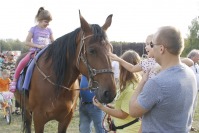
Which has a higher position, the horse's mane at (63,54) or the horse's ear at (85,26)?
the horse's ear at (85,26)

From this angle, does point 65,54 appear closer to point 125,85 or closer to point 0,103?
point 125,85

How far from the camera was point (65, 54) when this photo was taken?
3775 millimetres

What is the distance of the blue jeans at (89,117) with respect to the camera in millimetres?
4230

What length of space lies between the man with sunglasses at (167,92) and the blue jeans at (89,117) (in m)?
2.34

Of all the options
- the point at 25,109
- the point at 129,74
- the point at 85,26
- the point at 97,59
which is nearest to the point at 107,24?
the point at 85,26

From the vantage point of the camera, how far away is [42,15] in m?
4.61

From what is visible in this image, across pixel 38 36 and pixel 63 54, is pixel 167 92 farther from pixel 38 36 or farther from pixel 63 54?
pixel 38 36

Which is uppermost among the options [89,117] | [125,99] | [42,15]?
[42,15]

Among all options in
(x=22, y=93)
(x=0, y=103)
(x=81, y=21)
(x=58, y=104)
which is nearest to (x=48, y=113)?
(x=58, y=104)

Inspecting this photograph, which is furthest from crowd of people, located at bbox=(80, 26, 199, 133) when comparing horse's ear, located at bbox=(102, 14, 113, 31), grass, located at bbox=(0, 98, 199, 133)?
grass, located at bbox=(0, 98, 199, 133)

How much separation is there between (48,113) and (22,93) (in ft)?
2.55

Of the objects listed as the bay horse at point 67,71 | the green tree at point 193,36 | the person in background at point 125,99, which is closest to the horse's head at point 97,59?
the bay horse at point 67,71

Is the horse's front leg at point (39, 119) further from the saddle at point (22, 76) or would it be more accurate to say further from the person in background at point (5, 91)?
the person in background at point (5, 91)

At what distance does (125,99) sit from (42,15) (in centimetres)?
243
